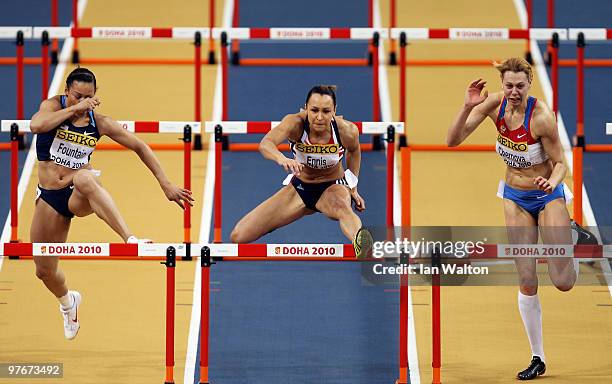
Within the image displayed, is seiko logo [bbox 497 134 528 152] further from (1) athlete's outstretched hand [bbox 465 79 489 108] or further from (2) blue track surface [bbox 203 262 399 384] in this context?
(2) blue track surface [bbox 203 262 399 384]

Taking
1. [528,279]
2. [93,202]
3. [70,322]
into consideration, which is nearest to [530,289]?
[528,279]

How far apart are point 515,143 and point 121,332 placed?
11.1 ft

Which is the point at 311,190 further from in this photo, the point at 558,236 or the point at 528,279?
the point at 558,236

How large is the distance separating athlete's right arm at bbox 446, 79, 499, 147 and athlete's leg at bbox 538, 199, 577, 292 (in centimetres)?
79

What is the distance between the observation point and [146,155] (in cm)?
1143

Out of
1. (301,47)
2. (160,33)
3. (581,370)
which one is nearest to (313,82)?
(301,47)

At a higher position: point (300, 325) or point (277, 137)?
point (277, 137)

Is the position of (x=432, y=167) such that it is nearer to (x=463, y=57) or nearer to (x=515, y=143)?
(x=463, y=57)

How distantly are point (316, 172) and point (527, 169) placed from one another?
1.56 meters

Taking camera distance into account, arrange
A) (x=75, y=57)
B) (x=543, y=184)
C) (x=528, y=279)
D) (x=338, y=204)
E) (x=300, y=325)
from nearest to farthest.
A: (x=543, y=184)
(x=528, y=279)
(x=338, y=204)
(x=300, y=325)
(x=75, y=57)

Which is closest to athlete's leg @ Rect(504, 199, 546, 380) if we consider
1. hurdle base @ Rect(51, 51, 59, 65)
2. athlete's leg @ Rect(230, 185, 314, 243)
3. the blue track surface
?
the blue track surface

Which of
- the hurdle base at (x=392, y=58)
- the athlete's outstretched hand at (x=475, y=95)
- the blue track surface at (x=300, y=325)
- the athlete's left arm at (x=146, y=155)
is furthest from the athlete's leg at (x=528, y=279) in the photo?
the hurdle base at (x=392, y=58)

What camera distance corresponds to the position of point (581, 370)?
1180cm

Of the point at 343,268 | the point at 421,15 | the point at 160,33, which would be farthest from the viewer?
the point at 421,15
